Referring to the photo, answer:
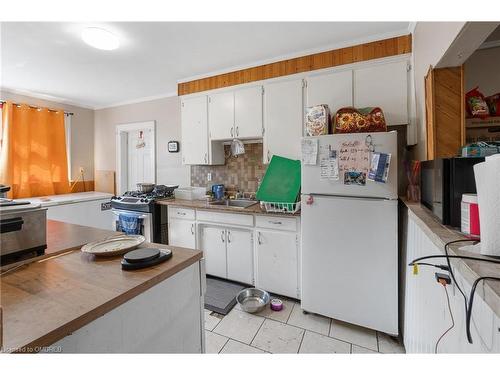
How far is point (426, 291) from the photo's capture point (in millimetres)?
1184

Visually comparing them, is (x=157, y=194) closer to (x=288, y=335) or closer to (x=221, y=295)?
(x=221, y=295)

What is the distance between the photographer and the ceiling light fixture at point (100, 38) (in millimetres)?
1917

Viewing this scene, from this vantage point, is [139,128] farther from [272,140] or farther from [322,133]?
[322,133]

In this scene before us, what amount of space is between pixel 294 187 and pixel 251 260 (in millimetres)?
859

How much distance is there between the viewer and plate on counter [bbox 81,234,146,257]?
105 cm

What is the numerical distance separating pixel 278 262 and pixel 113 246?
1496mm

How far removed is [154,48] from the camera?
225cm

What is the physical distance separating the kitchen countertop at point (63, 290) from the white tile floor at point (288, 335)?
3.36ft

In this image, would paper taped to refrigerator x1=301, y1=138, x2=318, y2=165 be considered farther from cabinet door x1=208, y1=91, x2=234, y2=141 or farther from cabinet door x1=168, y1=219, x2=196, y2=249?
cabinet door x1=168, y1=219, x2=196, y2=249

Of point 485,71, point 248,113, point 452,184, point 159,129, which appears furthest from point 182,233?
point 485,71

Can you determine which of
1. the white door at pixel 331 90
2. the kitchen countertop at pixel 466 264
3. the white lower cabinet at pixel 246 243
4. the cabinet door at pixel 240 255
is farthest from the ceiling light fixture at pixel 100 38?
the kitchen countertop at pixel 466 264

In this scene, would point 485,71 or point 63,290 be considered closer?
point 63,290

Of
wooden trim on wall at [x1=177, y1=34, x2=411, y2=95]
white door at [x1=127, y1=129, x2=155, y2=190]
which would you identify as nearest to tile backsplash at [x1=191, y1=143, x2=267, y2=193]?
wooden trim on wall at [x1=177, y1=34, x2=411, y2=95]

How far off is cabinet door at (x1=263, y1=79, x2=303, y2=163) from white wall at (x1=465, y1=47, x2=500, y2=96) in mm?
1298
